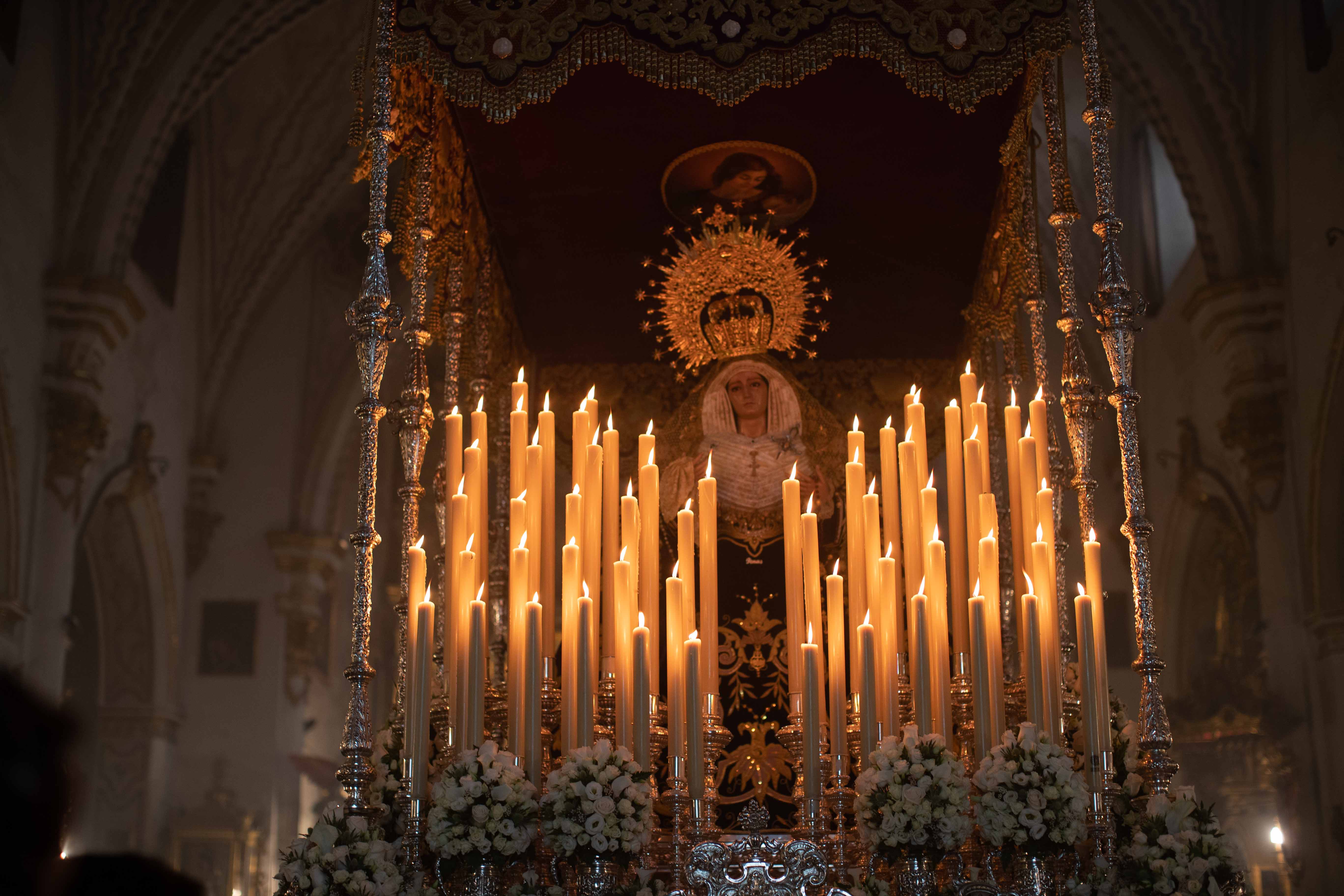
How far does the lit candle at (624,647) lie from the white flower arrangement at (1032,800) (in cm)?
111

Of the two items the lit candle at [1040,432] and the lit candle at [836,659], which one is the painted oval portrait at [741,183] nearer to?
the lit candle at [1040,432]

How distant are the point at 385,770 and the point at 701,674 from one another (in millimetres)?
1092

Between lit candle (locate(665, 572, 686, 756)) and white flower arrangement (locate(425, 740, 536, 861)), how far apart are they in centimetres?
49

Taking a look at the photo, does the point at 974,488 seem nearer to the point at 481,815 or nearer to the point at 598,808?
the point at 598,808

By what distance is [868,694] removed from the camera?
4434 mm

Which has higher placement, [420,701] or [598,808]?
[420,701]

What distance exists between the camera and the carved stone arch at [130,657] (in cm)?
1044

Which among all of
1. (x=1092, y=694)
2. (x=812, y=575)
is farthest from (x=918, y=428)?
(x=1092, y=694)

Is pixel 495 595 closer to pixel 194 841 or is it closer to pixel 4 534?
pixel 4 534

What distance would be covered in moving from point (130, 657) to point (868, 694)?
8.17 m

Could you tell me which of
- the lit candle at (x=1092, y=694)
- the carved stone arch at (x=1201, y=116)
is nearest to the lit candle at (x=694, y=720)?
the lit candle at (x=1092, y=694)

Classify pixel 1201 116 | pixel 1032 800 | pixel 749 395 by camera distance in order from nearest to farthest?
1. pixel 1032 800
2. pixel 749 395
3. pixel 1201 116

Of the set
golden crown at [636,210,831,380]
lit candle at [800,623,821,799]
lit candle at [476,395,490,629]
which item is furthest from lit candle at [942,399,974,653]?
lit candle at [476,395,490,629]

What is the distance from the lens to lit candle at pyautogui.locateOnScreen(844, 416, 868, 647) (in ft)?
15.3
